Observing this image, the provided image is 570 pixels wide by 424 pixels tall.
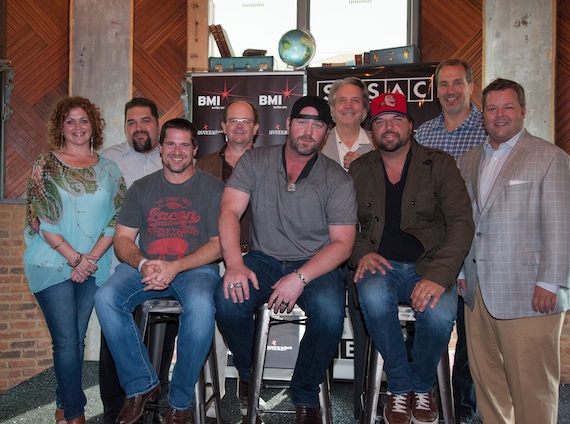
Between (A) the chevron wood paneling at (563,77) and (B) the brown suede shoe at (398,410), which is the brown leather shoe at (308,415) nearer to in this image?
(B) the brown suede shoe at (398,410)

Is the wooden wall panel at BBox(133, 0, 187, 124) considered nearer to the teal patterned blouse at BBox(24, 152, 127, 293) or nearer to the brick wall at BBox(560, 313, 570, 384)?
the teal patterned blouse at BBox(24, 152, 127, 293)

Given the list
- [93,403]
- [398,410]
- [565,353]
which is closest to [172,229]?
[398,410]

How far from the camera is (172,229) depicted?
2676 millimetres

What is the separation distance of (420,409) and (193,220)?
1.29m

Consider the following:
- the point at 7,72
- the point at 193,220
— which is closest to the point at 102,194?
the point at 193,220

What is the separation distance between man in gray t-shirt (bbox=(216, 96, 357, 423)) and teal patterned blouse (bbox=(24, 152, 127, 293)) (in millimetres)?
660

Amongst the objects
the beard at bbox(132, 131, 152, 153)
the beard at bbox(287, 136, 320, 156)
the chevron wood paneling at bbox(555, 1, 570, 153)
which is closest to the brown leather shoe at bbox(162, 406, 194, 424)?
the beard at bbox(287, 136, 320, 156)

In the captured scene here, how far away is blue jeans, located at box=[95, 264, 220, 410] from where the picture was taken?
237 centimetres

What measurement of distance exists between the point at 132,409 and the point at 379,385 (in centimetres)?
102

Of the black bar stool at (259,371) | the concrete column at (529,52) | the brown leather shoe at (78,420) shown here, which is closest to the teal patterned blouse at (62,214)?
the brown leather shoe at (78,420)

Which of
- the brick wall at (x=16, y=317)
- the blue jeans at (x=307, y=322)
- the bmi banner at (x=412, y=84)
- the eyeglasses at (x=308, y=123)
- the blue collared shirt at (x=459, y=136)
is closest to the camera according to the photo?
the blue jeans at (x=307, y=322)

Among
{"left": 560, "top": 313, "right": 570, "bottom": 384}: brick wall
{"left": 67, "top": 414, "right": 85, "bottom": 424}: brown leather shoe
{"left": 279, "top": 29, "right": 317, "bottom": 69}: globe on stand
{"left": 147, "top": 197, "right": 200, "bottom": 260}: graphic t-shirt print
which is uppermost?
{"left": 279, "top": 29, "right": 317, "bottom": 69}: globe on stand

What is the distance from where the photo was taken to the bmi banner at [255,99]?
15.5ft

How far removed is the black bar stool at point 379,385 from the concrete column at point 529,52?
2839mm
